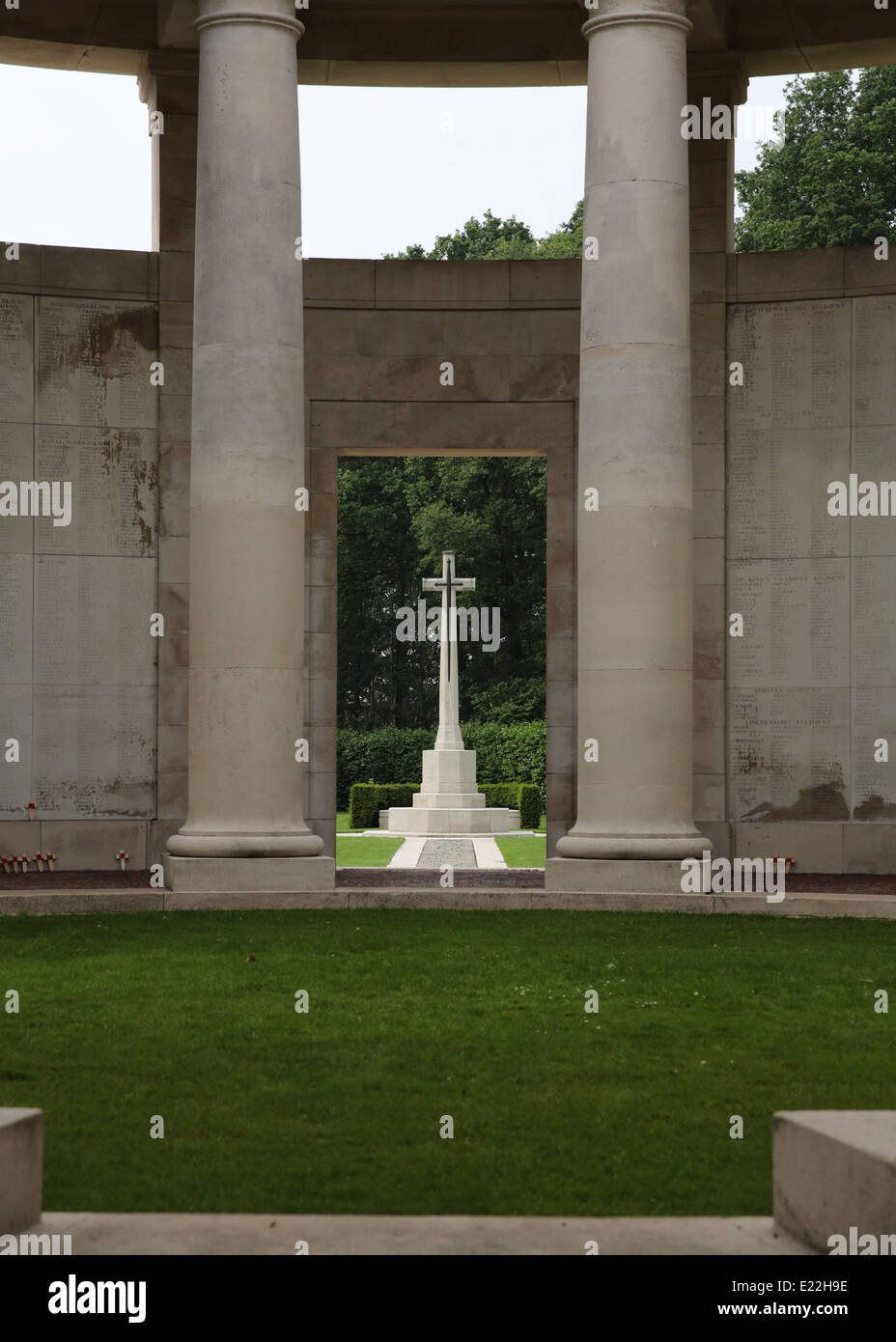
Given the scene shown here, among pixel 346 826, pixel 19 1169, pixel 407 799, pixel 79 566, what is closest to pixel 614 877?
pixel 79 566

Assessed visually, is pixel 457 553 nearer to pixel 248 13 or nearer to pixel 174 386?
pixel 174 386

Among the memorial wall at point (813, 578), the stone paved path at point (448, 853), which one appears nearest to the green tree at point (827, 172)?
the stone paved path at point (448, 853)

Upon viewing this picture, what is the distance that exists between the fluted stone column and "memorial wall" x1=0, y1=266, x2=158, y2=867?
13.5 metres

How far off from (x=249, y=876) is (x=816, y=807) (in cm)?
1586

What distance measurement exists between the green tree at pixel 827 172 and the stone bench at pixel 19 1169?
101m

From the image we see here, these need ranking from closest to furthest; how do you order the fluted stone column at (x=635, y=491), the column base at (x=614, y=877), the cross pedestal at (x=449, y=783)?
1. the column base at (x=614, y=877)
2. the fluted stone column at (x=635, y=491)
3. the cross pedestal at (x=449, y=783)

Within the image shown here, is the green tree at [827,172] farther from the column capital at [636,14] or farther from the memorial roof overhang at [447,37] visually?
the column capital at [636,14]

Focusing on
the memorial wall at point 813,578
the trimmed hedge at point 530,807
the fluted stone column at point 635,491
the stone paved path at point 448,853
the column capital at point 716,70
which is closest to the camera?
the fluted stone column at point 635,491

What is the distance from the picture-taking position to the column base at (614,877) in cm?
3169

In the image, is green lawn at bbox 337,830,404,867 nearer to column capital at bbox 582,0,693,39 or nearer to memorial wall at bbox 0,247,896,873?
memorial wall at bbox 0,247,896,873

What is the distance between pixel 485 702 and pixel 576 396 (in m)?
80.8

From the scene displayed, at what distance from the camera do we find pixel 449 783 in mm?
93500

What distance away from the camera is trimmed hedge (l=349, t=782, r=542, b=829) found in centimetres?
9188
